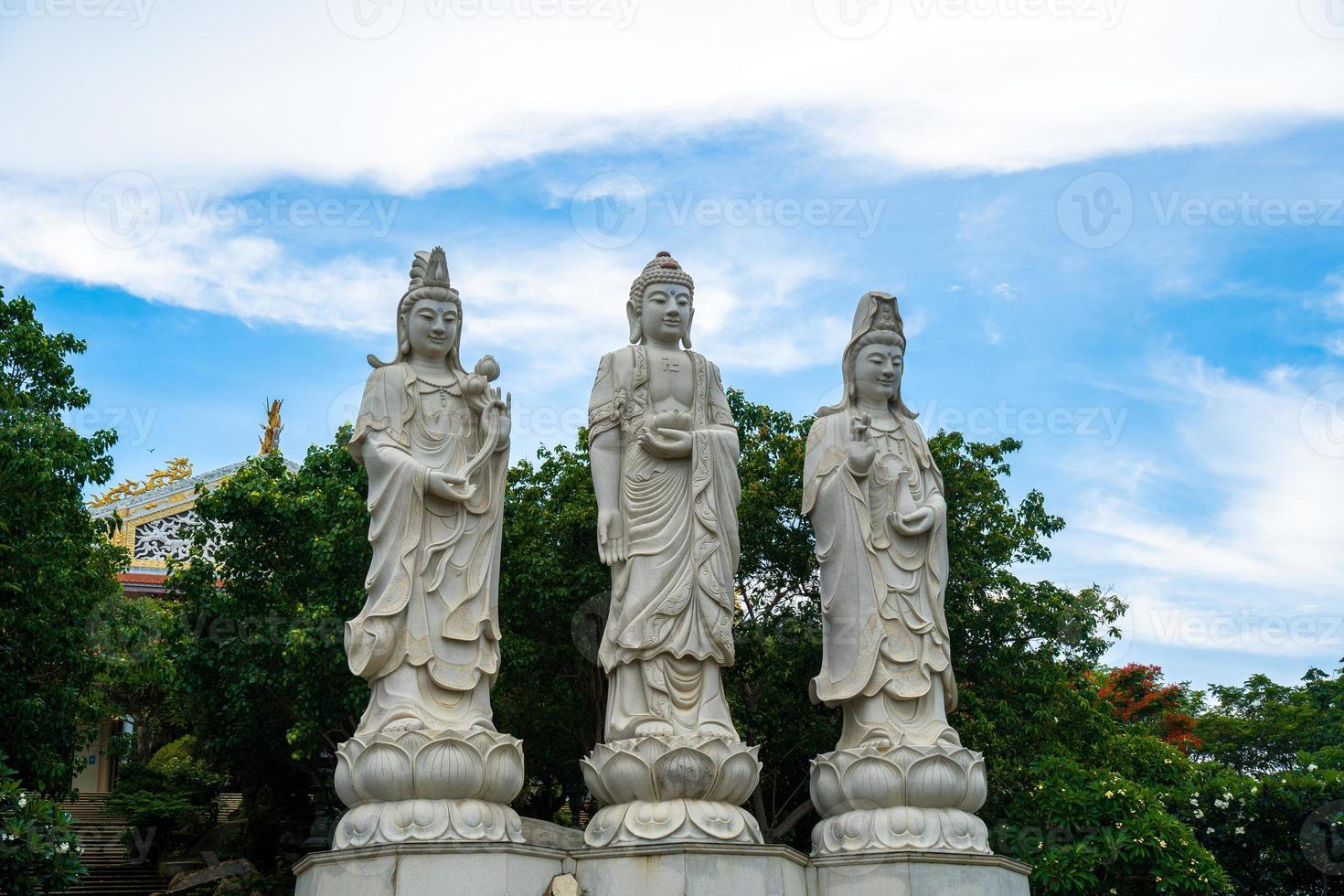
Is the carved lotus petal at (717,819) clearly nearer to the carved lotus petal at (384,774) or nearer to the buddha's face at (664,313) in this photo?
the carved lotus petal at (384,774)

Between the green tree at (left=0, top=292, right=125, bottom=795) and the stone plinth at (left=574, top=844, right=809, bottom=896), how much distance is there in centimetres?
740

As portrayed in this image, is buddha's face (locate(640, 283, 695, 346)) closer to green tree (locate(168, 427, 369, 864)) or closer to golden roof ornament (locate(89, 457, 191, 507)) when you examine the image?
green tree (locate(168, 427, 369, 864))

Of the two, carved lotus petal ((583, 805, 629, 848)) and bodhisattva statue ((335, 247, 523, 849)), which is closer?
bodhisattva statue ((335, 247, 523, 849))

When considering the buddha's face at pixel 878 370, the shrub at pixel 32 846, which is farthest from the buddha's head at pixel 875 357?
the shrub at pixel 32 846

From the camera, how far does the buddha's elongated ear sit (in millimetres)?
10023

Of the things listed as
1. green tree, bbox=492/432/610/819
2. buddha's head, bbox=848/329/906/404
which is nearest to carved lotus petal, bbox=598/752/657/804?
buddha's head, bbox=848/329/906/404

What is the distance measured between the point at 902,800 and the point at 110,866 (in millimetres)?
15931

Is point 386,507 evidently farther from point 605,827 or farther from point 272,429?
point 272,429

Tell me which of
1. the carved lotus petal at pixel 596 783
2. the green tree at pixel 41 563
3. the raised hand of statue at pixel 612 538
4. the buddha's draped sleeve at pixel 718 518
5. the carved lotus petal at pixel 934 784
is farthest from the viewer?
the green tree at pixel 41 563

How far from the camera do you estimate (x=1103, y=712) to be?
17078 millimetres

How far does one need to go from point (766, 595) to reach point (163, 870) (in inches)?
401

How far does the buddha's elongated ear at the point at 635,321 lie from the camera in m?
10.0

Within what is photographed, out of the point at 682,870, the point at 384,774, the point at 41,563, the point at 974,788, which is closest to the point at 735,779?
the point at 682,870

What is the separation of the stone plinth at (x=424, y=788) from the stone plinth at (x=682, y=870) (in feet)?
1.73
